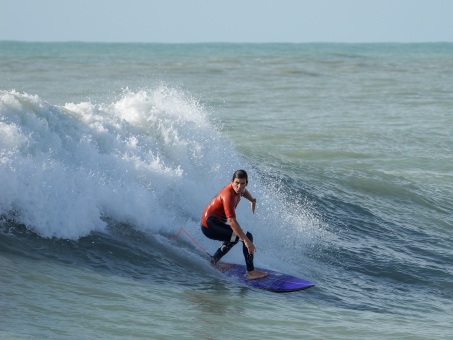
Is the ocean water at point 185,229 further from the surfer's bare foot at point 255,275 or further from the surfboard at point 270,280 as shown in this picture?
the surfer's bare foot at point 255,275

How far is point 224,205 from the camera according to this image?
31.6 feet

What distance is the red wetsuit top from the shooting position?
31.4ft

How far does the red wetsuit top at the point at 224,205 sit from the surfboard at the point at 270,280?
24.8 inches

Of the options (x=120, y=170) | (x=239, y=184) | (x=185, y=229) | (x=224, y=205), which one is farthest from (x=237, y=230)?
(x=120, y=170)

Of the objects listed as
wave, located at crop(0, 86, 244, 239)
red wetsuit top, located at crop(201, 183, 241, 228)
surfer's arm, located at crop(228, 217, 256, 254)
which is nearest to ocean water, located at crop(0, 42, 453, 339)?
wave, located at crop(0, 86, 244, 239)

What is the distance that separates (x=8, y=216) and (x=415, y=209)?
26.1 ft

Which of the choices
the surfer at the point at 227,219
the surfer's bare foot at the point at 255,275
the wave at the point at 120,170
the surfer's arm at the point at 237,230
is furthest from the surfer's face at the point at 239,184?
the wave at the point at 120,170

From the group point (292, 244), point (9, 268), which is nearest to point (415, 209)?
point (292, 244)

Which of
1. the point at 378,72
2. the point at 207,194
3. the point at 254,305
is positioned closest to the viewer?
the point at 254,305

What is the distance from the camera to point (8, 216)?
10062mm

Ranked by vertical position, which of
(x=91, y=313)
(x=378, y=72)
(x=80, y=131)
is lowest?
(x=91, y=313)

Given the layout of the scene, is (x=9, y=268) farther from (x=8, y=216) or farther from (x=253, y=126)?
(x=253, y=126)

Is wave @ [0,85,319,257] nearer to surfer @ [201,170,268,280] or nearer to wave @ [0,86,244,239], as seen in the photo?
wave @ [0,86,244,239]

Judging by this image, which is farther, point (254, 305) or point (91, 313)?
point (254, 305)
